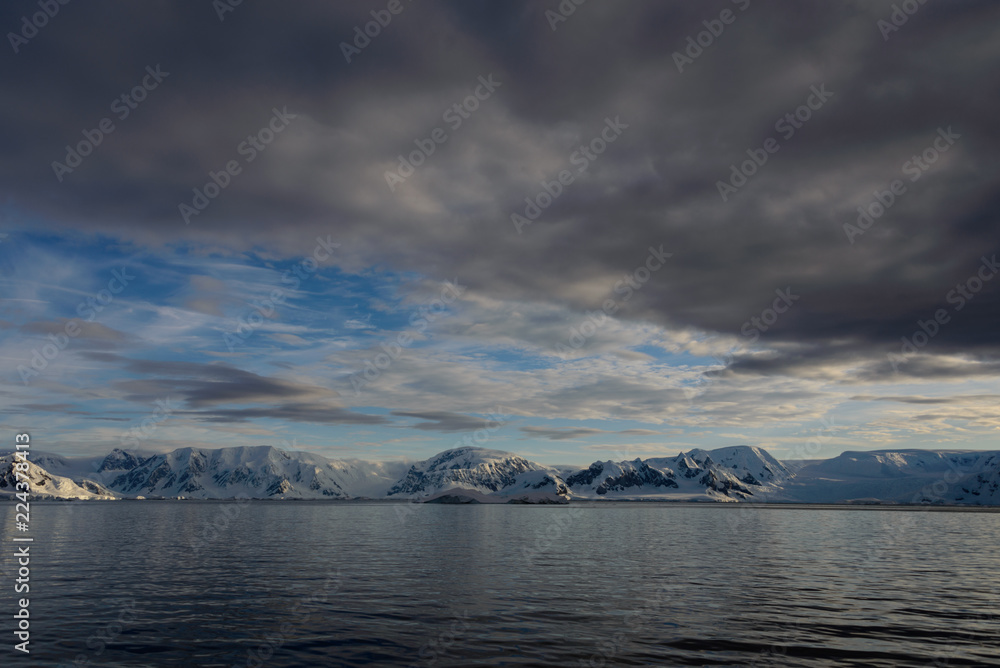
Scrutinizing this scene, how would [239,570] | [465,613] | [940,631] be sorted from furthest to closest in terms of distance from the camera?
1. [239,570]
2. [465,613]
3. [940,631]

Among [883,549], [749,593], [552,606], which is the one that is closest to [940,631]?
[749,593]

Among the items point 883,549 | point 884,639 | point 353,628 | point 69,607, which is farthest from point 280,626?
point 883,549

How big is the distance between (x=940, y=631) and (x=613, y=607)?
18026 mm

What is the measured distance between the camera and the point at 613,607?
37594mm

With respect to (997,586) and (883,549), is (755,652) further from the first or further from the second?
(883,549)

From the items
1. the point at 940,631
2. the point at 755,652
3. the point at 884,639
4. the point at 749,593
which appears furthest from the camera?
the point at 749,593

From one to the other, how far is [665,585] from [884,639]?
18.2m

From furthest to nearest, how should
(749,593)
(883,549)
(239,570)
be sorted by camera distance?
(883,549) < (239,570) < (749,593)

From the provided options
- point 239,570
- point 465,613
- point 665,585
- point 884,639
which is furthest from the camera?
point 239,570

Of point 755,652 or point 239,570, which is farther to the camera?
point 239,570

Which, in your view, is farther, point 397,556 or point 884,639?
point 397,556

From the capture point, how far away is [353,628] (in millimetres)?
32031

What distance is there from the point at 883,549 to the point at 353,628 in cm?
7912

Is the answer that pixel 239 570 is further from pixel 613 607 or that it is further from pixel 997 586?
pixel 997 586
